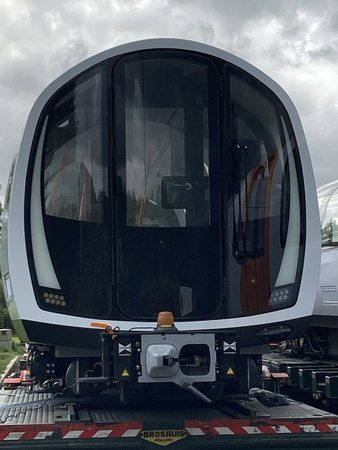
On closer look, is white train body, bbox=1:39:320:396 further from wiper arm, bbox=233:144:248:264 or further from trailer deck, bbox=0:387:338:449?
trailer deck, bbox=0:387:338:449

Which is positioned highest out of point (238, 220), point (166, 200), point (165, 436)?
point (166, 200)

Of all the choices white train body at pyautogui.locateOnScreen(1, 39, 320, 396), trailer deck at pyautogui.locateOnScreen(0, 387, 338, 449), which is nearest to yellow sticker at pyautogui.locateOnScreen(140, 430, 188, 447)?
trailer deck at pyautogui.locateOnScreen(0, 387, 338, 449)

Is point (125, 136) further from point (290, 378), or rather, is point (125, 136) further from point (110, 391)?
point (290, 378)

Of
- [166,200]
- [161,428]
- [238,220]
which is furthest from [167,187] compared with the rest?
[161,428]

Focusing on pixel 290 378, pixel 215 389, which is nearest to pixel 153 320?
pixel 215 389

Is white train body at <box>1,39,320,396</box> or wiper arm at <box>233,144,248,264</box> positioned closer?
white train body at <box>1,39,320,396</box>

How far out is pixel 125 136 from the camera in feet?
21.0

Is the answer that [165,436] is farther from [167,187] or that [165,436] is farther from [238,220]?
[167,187]

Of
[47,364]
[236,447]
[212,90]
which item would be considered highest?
[212,90]

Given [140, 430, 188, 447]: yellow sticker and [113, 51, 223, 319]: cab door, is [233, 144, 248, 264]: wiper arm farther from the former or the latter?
[140, 430, 188, 447]: yellow sticker

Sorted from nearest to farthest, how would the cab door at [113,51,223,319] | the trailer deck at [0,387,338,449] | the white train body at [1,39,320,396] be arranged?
the trailer deck at [0,387,338,449]
the white train body at [1,39,320,396]
the cab door at [113,51,223,319]

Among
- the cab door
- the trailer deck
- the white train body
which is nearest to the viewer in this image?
the trailer deck

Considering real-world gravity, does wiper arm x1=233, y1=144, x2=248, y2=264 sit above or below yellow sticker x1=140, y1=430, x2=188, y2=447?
above

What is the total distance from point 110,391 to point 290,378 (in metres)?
3.13
